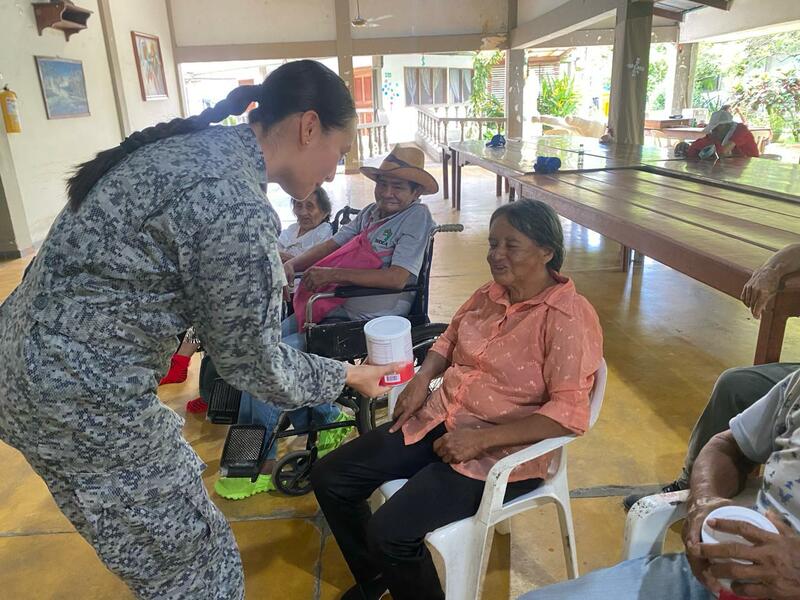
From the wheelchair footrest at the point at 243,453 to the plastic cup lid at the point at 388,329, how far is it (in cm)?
75

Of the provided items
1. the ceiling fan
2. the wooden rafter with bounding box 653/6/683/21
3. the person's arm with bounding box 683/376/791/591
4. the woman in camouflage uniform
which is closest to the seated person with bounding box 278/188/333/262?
the woman in camouflage uniform

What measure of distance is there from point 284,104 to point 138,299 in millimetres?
409

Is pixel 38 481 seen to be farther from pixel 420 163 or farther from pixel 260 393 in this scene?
pixel 420 163

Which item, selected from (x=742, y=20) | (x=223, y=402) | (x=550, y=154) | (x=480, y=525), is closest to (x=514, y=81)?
(x=742, y=20)

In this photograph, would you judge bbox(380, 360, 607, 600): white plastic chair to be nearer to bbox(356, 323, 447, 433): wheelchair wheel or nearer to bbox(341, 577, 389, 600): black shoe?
bbox(341, 577, 389, 600): black shoe

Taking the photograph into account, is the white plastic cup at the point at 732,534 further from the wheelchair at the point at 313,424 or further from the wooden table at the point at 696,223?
the wheelchair at the point at 313,424

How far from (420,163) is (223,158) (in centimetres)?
142

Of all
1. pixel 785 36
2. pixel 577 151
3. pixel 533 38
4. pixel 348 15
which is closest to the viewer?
pixel 577 151

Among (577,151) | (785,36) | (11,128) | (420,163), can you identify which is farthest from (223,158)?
(785,36)

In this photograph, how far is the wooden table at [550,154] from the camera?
13.8 feet

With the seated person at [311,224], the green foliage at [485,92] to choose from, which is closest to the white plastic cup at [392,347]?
the seated person at [311,224]

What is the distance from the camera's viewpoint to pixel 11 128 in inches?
212

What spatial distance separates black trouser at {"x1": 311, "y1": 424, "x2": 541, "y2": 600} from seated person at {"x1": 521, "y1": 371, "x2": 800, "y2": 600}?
28 centimetres

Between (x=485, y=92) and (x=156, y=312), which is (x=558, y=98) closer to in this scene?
(x=485, y=92)
